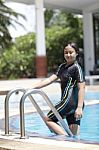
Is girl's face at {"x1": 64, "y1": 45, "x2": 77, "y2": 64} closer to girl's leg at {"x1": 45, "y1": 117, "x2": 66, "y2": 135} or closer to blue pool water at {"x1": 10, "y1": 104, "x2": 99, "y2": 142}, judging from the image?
girl's leg at {"x1": 45, "y1": 117, "x2": 66, "y2": 135}

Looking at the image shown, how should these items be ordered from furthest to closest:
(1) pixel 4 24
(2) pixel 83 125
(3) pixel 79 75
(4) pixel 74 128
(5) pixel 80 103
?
(1) pixel 4 24
(2) pixel 83 125
(4) pixel 74 128
(3) pixel 79 75
(5) pixel 80 103

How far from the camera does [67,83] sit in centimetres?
547

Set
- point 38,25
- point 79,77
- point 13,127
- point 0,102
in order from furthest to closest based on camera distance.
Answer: point 38,25 → point 0,102 → point 13,127 → point 79,77

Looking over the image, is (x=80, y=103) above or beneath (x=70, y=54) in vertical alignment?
beneath

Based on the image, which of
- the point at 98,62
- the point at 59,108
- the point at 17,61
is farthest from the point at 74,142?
the point at 17,61

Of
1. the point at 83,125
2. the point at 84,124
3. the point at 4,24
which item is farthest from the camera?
the point at 4,24

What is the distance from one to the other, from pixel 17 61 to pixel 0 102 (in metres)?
21.5

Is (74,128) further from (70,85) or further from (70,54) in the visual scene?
(70,54)

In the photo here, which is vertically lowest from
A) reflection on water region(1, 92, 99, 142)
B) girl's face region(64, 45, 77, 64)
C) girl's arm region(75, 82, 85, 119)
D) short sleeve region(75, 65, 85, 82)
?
reflection on water region(1, 92, 99, 142)

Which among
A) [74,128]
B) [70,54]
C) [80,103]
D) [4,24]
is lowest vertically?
[74,128]

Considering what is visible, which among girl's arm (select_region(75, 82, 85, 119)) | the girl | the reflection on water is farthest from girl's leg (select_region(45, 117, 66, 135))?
girl's arm (select_region(75, 82, 85, 119))

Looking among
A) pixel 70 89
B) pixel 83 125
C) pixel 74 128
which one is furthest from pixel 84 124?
pixel 70 89

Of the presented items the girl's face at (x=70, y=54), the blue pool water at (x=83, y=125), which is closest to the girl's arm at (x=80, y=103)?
the girl's face at (x=70, y=54)

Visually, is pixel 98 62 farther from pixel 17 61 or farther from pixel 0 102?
pixel 0 102
